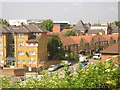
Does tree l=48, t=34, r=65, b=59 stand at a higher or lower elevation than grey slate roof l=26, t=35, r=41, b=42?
lower

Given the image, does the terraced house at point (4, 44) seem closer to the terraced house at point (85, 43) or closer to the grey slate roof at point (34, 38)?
the grey slate roof at point (34, 38)

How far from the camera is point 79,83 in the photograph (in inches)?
121

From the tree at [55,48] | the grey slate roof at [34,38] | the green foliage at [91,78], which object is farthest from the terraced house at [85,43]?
the green foliage at [91,78]

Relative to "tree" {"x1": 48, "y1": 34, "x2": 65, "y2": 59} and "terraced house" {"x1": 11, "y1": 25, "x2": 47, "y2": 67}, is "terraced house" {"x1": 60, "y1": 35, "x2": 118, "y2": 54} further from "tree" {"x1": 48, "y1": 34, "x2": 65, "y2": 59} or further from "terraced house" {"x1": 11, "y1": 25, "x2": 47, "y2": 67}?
"terraced house" {"x1": 11, "y1": 25, "x2": 47, "y2": 67}

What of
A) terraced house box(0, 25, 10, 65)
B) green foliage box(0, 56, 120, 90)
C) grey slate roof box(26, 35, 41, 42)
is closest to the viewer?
green foliage box(0, 56, 120, 90)

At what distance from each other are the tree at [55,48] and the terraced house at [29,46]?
70 cm

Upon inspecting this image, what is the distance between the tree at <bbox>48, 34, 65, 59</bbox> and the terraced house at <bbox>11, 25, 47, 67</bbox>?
697 mm

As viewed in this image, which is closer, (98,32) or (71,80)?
(71,80)

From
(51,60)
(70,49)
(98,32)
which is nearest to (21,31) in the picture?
(51,60)

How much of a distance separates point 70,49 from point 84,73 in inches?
567

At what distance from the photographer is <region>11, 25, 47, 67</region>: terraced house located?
568 inches

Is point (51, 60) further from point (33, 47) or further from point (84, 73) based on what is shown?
point (84, 73)

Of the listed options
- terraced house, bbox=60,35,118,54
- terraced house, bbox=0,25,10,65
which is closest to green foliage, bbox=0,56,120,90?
terraced house, bbox=0,25,10,65

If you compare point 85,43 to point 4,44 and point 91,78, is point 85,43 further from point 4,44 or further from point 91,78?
point 91,78
